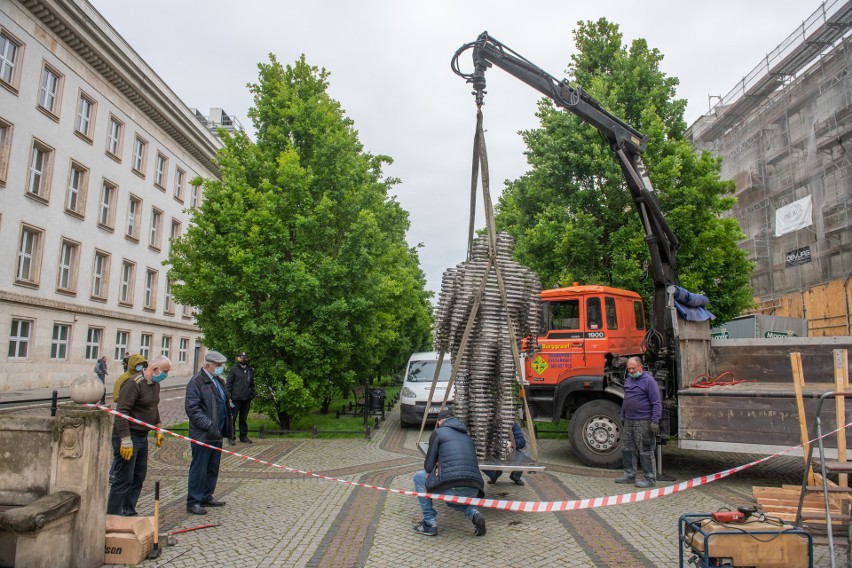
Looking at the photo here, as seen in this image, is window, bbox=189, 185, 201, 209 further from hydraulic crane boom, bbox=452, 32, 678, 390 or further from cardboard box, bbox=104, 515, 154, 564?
cardboard box, bbox=104, 515, 154, 564

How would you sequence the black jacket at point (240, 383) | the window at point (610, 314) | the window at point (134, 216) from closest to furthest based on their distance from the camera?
the window at point (610, 314), the black jacket at point (240, 383), the window at point (134, 216)

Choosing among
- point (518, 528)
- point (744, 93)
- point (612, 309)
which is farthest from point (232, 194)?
point (744, 93)

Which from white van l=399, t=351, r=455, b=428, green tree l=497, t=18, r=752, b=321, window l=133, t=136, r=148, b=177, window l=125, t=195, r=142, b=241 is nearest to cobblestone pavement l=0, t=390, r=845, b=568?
white van l=399, t=351, r=455, b=428

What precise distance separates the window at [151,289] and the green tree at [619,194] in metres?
26.9

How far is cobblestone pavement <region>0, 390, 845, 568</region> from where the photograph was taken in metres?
5.38

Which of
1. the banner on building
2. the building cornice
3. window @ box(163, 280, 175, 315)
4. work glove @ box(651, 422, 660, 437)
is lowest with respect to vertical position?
work glove @ box(651, 422, 660, 437)

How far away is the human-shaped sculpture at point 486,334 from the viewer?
7484 millimetres

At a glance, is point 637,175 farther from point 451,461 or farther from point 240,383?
point 240,383

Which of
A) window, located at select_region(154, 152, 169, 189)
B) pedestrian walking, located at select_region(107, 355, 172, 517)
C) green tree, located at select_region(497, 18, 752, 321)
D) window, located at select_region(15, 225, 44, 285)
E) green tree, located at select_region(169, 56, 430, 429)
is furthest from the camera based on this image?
window, located at select_region(154, 152, 169, 189)

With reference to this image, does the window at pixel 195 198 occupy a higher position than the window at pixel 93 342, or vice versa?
the window at pixel 195 198

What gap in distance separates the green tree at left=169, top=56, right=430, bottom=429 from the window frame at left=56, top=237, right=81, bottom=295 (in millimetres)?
17590

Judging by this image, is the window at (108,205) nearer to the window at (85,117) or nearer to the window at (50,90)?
the window at (85,117)

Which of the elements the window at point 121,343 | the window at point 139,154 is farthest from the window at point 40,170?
the window at point 121,343

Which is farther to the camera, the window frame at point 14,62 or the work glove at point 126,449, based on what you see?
the window frame at point 14,62
